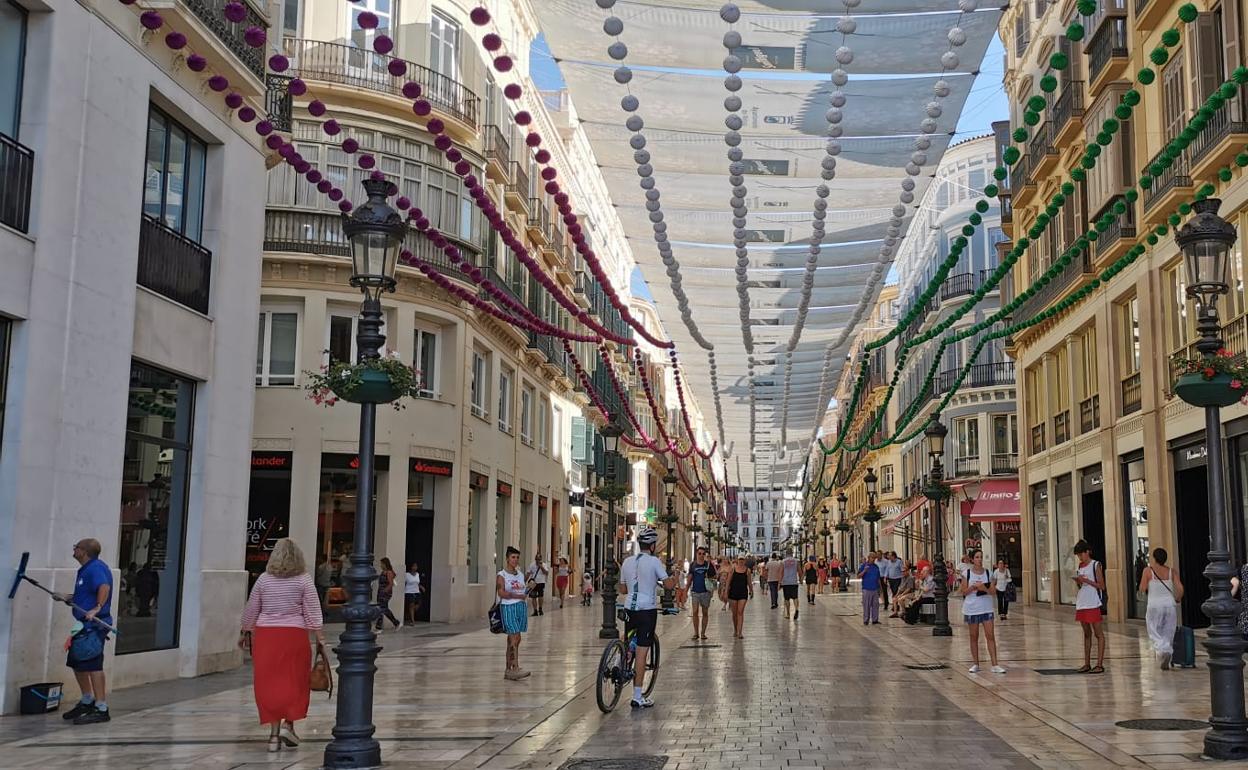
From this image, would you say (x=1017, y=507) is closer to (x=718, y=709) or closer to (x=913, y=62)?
(x=913, y=62)

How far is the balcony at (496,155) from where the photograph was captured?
1251 inches

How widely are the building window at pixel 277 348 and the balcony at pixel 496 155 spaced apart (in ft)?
23.3

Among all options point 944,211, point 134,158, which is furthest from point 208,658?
point 944,211

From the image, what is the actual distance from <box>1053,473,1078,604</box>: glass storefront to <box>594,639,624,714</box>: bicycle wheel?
73.2 ft

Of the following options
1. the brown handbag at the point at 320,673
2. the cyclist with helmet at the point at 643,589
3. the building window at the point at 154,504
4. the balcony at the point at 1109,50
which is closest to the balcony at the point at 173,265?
the building window at the point at 154,504

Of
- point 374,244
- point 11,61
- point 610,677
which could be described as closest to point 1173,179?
point 610,677

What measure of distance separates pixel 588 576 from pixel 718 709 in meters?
28.0

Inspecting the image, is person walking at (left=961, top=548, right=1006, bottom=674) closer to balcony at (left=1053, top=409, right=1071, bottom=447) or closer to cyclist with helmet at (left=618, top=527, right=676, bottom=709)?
cyclist with helmet at (left=618, top=527, right=676, bottom=709)

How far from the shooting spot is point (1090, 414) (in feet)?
97.2

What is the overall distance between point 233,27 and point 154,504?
247 inches

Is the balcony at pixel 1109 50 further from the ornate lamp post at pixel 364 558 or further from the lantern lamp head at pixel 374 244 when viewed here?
the lantern lamp head at pixel 374 244

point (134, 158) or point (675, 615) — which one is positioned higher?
point (134, 158)

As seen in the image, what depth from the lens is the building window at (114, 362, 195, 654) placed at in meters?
14.3

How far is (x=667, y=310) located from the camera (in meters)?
31.5
